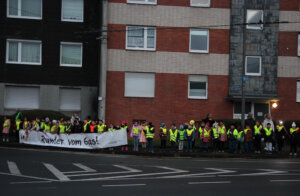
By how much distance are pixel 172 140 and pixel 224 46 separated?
30.2 feet

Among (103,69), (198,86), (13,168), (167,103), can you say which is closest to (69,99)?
(103,69)

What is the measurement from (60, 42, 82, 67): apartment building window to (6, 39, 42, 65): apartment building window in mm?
1542

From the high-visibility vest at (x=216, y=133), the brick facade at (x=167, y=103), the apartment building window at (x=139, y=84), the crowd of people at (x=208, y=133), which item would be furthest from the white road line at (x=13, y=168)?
the apartment building window at (x=139, y=84)

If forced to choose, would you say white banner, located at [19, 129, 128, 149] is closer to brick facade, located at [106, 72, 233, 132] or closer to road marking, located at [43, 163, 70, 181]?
brick facade, located at [106, 72, 233, 132]

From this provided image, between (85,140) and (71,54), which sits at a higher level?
(71,54)

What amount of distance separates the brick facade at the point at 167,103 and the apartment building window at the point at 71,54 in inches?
105

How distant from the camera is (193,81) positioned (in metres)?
Result: 27.6

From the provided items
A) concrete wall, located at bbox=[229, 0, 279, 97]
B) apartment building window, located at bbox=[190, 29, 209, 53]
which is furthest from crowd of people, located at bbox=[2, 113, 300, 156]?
apartment building window, located at bbox=[190, 29, 209, 53]

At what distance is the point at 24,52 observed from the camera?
89.5ft

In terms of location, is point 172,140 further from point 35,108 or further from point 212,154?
point 35,108

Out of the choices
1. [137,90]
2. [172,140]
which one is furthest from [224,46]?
[172,140]

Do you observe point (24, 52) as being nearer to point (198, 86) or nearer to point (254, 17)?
point (198, 86)

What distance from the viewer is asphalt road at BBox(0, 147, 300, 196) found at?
9.66 meters

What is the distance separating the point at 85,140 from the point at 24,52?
9806mm
